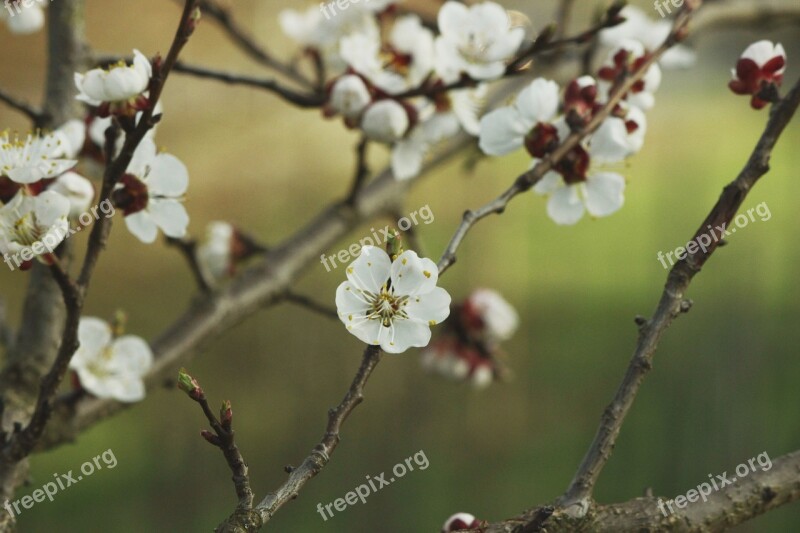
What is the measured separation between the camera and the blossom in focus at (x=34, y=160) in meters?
0.51

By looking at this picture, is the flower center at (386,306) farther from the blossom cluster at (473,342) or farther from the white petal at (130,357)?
the blossom cluster at (473,342)

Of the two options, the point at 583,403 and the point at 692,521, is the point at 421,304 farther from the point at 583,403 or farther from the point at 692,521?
the point at 583,403

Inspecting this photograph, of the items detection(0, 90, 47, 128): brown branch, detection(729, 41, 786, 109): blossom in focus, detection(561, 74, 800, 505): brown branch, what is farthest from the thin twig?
detection(0, 90, 47, 128): brown branch

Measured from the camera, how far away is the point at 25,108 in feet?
2.62

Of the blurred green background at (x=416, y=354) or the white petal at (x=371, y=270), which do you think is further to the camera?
the blurred green background at (x=416, y=354)

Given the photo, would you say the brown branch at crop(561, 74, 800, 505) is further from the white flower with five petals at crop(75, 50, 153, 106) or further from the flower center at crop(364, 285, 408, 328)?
the white flower with five petals at crop(75, 50, 153, 106)

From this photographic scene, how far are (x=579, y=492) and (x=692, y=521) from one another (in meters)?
0.07

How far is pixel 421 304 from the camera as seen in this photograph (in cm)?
52

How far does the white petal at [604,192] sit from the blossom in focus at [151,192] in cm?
29

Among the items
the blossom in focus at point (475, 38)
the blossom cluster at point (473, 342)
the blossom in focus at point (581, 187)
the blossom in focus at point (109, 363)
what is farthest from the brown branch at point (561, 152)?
the blossom cluster at point (473, 342)

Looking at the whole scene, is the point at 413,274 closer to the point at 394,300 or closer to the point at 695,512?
the point at 394,300

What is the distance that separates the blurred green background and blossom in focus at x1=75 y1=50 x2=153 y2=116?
6.03 ft

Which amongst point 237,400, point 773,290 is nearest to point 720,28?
point 237,400

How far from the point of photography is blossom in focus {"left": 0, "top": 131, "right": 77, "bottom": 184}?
509mm
